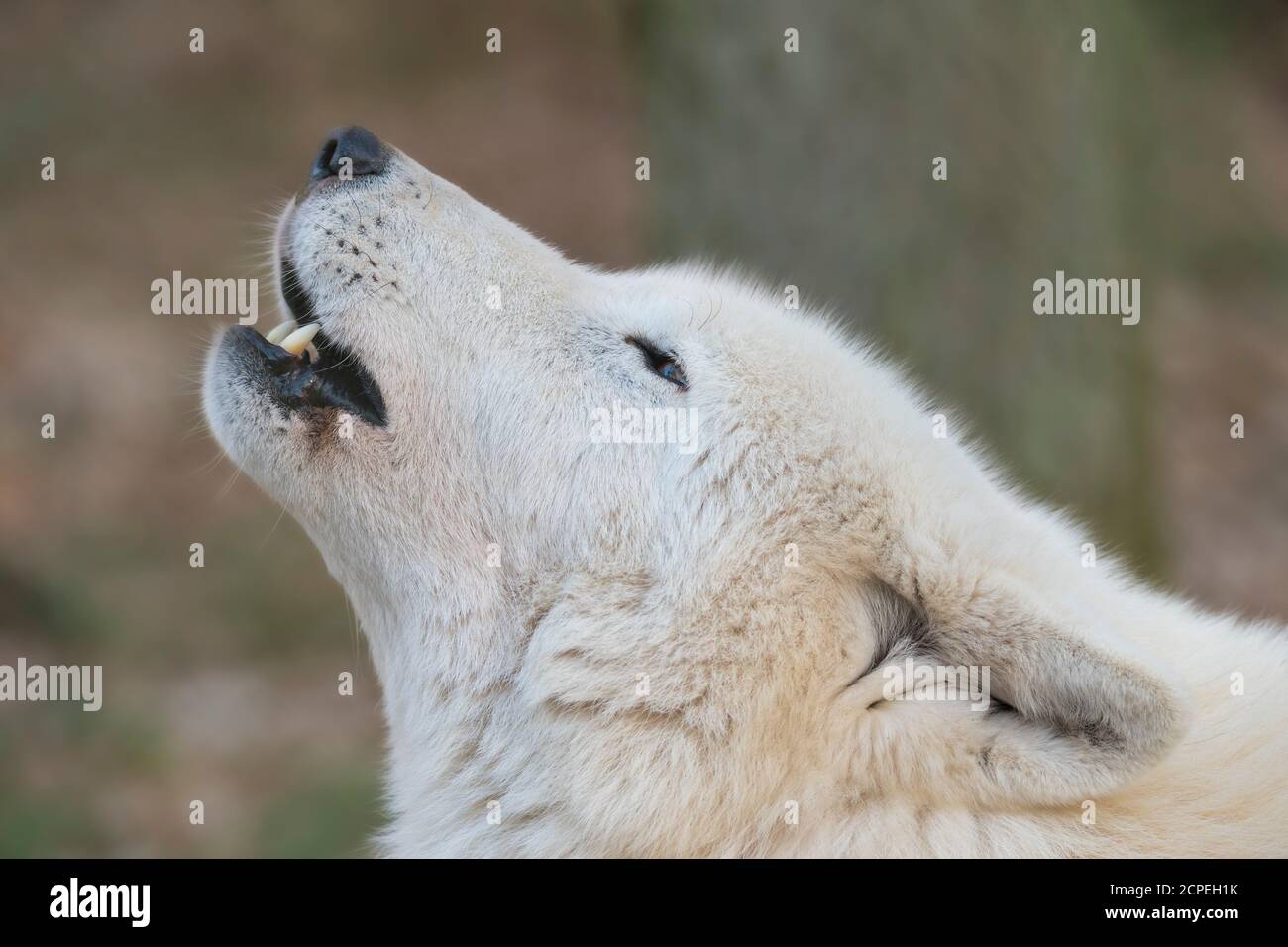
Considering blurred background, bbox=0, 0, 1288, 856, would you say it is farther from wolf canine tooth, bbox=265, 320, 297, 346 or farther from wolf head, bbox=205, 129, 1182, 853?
wolf head, bbox=205, 129, 1182, 853

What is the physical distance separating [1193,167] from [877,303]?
33.2 feet

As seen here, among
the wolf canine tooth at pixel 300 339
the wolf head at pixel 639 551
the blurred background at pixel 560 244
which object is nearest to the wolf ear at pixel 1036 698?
the wolf head at pixel 639 551

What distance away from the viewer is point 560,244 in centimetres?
1413

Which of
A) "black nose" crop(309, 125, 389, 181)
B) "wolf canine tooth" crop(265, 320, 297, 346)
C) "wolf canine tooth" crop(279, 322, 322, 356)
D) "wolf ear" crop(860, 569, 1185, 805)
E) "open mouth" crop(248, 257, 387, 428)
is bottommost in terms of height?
"wolf ear" crop(860, 569, 1185, 805)

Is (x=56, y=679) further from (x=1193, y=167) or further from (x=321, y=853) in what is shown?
(x=1193, y=167)

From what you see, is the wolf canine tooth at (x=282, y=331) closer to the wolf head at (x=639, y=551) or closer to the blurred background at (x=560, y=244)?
the wolf head at (x=639, y=551)

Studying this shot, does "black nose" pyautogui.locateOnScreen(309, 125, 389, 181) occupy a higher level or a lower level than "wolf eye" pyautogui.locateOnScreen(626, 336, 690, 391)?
higher

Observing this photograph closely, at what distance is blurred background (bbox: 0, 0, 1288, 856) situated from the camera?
5.70 meters

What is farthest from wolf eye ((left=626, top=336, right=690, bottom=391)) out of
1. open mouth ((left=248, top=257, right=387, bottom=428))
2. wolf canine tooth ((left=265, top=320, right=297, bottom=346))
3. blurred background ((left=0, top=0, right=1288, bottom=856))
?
blurred background ((left=0, top=0, right=1288, bottom=856))

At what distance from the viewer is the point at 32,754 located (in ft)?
23.6

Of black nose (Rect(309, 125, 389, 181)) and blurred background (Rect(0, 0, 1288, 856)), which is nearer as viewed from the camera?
black nose (Rect(309, 125, 389, 181))

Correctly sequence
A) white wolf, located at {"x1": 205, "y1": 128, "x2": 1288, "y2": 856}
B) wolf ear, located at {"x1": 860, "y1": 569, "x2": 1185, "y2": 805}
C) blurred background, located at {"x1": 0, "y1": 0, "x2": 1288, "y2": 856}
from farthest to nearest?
blurred background, located at {"x1": 0, "y1": 0, "x2": 1288, "y2": 856}
white wolf, located at {"x1": 205, "y1": 128, "x2": 1288, "y2": 856}
wolf ear, located at {"x1": 860, "y1": 569, "x2": 1185, "y2": 805}

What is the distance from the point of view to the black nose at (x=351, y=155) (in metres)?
3.13

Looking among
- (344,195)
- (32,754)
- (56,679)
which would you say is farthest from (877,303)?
(56,679)
